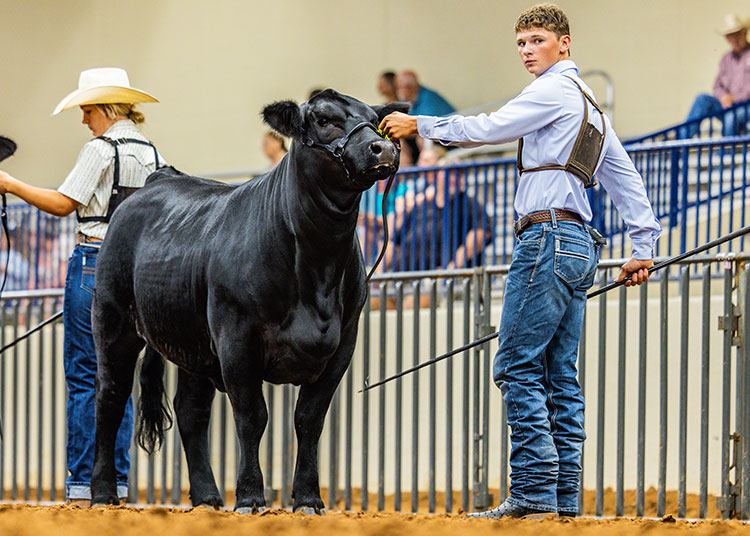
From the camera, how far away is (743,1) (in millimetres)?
14062

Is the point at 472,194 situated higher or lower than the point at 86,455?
A: higher

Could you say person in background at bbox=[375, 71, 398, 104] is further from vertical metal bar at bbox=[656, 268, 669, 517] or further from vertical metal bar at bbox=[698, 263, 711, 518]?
vertical metal bar at bbox=[698, 263, 711, 518]

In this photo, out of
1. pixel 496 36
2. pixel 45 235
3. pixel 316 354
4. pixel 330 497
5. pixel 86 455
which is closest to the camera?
pixel 316 354

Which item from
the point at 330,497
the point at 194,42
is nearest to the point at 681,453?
the point at 330,497

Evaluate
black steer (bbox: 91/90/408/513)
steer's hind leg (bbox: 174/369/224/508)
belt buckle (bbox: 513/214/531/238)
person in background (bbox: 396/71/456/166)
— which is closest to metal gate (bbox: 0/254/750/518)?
steer's hind leg (bbox: 174/369/224/508)

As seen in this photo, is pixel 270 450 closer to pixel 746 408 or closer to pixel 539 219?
pixel 746 408

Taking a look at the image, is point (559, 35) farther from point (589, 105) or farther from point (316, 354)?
point (316, 354)

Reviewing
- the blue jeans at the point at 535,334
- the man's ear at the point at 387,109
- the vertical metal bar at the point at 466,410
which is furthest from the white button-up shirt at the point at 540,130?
the vertical metal bar at the point at 466,410

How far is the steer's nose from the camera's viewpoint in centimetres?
482

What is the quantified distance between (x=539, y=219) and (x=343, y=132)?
0.86m

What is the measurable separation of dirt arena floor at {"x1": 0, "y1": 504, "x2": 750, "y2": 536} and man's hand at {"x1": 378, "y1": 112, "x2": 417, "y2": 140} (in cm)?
145

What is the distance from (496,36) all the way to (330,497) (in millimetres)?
8897

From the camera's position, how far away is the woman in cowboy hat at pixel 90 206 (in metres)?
6.39

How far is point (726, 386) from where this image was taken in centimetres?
690
